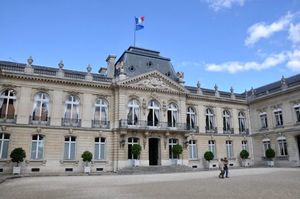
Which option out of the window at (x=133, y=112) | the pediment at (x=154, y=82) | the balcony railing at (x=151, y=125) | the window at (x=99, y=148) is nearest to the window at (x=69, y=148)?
the window at (x=99, y=148)

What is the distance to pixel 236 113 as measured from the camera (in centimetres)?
3022

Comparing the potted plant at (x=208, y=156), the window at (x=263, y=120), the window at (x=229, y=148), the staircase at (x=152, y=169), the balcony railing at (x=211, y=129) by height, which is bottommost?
the staircase at (x=152, y=169)

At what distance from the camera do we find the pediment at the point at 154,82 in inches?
945

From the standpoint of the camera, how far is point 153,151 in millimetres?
25156

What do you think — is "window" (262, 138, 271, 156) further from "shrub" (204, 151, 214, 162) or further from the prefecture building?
"shrub" (204, 151, 214, 162)

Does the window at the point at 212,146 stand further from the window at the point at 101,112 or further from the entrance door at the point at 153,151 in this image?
the window at the point at 101,112

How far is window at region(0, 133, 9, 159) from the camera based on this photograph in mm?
19062

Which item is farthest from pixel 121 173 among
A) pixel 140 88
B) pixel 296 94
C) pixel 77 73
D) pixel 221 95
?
pixel 296 94

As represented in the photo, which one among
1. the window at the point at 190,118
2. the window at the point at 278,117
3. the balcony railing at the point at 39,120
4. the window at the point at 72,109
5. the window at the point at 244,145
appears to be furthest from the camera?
the window at the point at 244,145

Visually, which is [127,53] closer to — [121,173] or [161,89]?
[161,89]

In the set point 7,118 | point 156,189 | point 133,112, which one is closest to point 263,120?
point 133,112

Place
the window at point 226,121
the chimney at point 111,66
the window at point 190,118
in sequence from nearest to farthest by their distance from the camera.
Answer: the chimney at point 111,66, the window at point 190,118, the window at point 226,121

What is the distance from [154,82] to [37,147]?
12.2 meters

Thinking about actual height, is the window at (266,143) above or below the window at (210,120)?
below
